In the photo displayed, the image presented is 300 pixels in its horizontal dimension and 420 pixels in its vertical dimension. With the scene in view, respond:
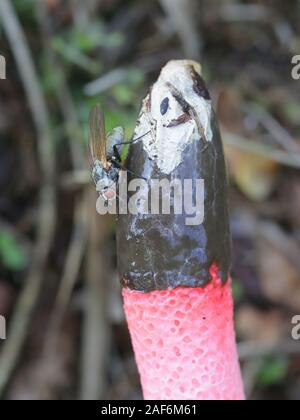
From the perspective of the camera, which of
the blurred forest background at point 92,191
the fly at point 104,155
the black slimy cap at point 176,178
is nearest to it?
the black slimy cap at point 176,178

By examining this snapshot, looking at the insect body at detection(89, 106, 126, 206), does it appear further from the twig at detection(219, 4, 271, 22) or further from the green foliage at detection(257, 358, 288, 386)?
the twig at detection(219, 4, 271, 22)

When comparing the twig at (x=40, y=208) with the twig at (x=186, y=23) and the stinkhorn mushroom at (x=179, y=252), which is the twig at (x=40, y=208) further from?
the stinkhorn mushroom at (x=179, y=252)

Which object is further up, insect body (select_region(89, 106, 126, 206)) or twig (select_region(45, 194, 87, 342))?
insect body (select_region(89, 106, 126, 206))

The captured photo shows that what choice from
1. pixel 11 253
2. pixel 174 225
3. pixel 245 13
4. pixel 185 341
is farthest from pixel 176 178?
pixel 245 13

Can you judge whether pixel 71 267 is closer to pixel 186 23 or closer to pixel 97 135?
pixel 186 23

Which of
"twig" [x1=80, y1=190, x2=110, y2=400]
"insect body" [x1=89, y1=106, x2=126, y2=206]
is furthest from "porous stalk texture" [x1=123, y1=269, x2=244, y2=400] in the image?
"twig" [x1=80, y1=190, x2=110, y2=400]

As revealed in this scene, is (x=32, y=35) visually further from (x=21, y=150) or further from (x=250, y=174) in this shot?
(x=250, y=174)

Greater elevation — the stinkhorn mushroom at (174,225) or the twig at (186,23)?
the twig at (186,23)

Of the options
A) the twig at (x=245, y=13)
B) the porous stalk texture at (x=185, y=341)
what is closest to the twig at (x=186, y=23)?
the twig at (x=245, y=13)
